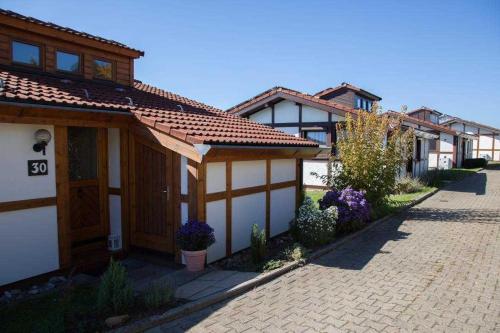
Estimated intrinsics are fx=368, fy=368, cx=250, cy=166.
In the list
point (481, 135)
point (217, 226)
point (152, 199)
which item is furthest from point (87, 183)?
point (481, 135)

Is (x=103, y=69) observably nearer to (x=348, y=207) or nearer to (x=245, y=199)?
(x=245, y=199)

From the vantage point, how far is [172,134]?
6809 mm

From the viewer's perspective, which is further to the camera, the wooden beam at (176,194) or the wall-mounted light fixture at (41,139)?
the wooden beam at (176,194)

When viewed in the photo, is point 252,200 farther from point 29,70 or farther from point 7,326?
point 29,70

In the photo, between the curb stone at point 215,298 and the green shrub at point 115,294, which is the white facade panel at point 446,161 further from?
the green shrub at point 115,294

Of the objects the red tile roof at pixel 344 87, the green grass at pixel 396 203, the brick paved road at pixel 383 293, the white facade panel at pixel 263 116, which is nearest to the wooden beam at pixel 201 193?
the brick paved road at pixel 383 293

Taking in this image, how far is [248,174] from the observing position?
27.4 ft

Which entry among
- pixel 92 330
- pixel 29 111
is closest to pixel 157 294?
pixel 92 330

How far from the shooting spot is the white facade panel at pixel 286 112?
17.9 metres

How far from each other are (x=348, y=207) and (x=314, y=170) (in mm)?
7948

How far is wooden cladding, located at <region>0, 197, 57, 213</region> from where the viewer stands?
579cm

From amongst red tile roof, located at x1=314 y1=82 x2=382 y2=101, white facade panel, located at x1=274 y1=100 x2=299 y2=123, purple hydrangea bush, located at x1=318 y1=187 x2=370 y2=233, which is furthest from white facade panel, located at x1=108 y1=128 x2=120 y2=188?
red tile roof, located at x1=314 y1=82 x2=382 y2=101

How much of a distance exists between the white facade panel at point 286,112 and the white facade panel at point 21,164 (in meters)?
13.0

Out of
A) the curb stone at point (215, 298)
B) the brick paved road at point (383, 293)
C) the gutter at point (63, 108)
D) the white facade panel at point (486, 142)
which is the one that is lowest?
the brick paved road at point (383, 293)
